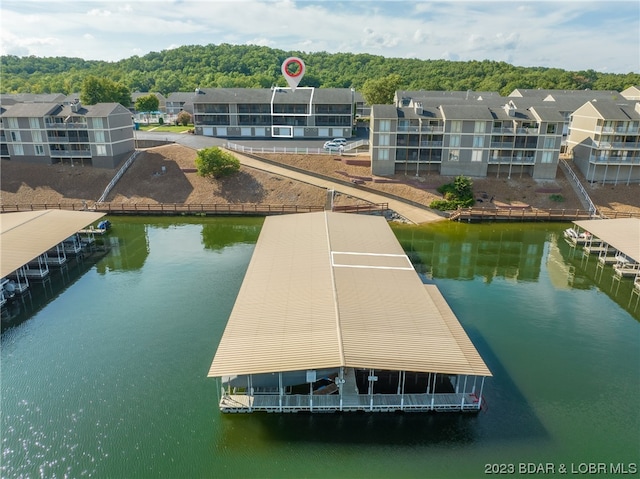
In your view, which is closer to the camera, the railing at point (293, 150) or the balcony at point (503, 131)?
the balcony at point (503, 131)

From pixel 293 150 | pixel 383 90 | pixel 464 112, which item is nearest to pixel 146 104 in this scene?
pixel 293 150

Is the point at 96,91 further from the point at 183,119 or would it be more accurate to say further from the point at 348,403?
the point at 348,403

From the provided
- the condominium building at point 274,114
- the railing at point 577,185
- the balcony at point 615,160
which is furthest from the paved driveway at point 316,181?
the balcony at point 615,160

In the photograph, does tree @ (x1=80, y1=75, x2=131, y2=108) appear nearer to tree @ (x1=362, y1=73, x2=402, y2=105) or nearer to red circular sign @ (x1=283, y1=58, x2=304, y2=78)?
red circular sign @ (x1=283, y1=58, x2=304, y2=78)

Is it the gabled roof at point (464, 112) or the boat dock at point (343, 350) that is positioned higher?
the gabled roof at point (464, 112)

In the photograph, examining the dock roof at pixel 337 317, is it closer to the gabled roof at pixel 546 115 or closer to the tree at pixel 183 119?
the gabled roof at pixel 546 115

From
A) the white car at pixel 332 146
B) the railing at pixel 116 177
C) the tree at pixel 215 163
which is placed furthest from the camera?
the white car at pixel 332 146
